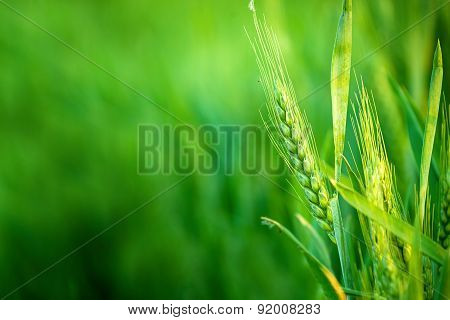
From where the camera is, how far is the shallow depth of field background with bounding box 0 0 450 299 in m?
0.76

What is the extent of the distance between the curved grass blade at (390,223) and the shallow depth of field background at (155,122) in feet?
0.52

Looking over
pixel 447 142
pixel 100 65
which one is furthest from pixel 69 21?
pixel 447 142

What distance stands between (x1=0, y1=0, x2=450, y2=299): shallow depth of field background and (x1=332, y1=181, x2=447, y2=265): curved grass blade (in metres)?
0.16

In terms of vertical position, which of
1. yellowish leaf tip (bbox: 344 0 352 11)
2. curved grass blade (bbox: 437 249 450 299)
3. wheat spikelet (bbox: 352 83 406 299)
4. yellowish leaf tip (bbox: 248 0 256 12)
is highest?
yellowish leaf tip (bbox: 248 0 256 12)

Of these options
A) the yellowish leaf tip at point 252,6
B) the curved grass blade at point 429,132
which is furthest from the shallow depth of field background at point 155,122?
the curved grass blade at point 429,132

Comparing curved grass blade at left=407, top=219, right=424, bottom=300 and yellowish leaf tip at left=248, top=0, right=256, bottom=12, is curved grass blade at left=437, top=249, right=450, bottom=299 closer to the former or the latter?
curved grass blade at left=407, top=219, right=424, bottom=300

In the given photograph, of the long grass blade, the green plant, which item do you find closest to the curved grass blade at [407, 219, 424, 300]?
the green plant

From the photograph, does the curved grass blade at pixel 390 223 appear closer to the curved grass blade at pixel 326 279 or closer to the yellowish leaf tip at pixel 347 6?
the curved grass blade at pixel 326 279

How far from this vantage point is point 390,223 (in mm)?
595
